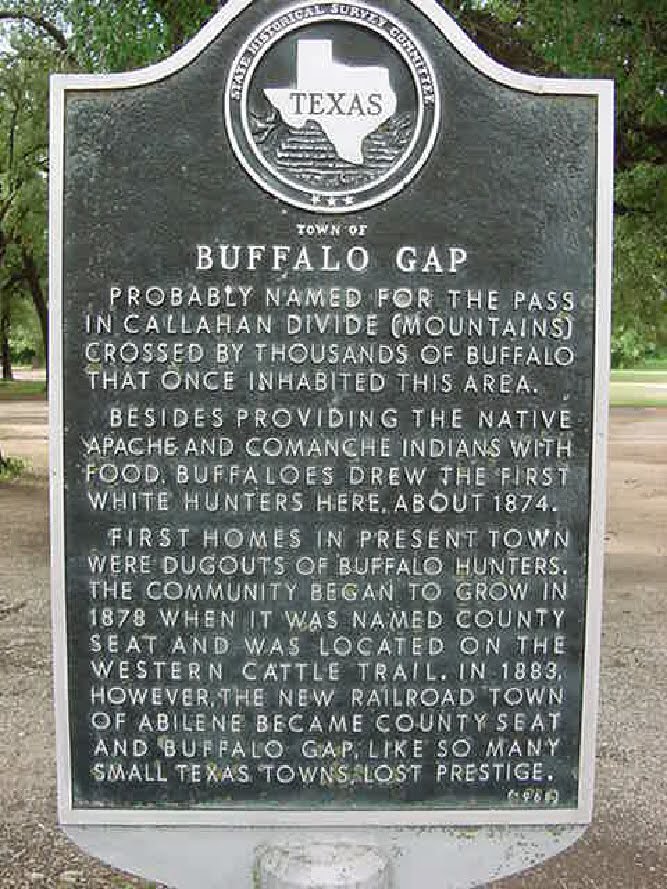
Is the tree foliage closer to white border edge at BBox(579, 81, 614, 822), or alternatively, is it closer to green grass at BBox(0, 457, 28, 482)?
white border edge at BBox(579, 81, 614, 822)

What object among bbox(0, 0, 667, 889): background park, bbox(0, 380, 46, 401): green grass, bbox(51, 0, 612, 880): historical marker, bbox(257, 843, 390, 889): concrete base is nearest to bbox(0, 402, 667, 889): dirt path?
bbox(0, 0, 667, 889): background park

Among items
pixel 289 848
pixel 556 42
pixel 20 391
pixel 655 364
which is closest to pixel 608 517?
pixel 556 42

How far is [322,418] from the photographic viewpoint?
9.57ft

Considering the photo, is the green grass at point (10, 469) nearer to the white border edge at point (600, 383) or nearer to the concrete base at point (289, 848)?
the concrete base at point (289, 848)

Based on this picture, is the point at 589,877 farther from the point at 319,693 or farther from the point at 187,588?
the point at 187,588

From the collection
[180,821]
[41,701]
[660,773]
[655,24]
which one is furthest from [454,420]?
[655,24]

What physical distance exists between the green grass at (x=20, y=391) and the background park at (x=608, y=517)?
65.2 ft

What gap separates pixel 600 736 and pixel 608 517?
24.0 feet

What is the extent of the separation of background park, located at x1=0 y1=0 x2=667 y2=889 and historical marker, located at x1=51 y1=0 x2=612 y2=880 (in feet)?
4.91

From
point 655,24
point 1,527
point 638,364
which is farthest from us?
point 638,364

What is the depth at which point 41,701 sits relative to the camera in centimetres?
591

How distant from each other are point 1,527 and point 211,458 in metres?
9.09

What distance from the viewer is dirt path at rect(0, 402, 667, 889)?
414cm

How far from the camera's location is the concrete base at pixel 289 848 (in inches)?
119
